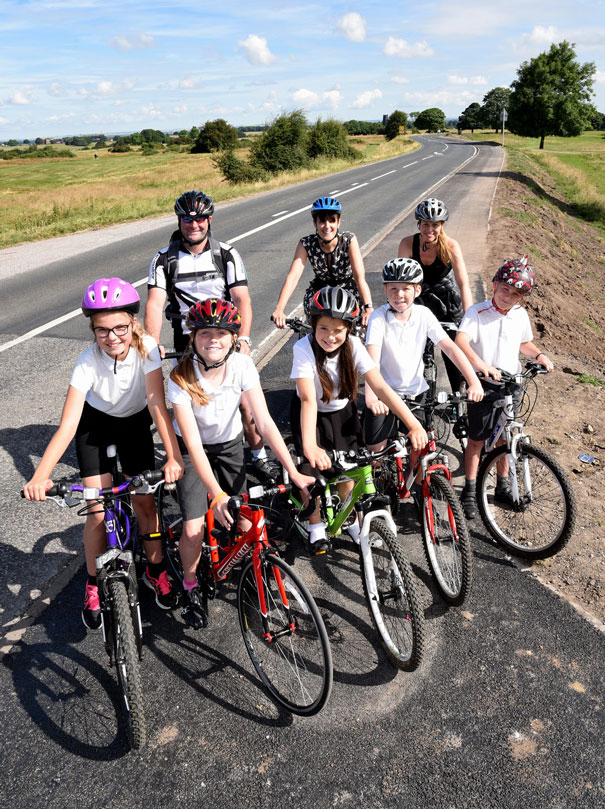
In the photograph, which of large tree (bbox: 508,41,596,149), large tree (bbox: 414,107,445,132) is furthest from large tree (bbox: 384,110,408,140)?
large tree (bbox: 508,41,596,149)

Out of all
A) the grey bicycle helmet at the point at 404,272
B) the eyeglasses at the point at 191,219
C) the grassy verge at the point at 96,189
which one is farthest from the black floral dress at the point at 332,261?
the grassy verge at the point at 96,189

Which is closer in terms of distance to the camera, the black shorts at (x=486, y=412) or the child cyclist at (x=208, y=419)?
the child cyclist at (x=208, y=419)

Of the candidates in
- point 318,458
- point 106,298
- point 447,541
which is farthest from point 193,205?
point 447,541

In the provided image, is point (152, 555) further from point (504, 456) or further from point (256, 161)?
point (256, 161)

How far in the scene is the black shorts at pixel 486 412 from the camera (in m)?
4.84

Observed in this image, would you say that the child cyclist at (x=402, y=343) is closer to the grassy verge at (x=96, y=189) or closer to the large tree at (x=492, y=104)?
the grassy verge at (x=96, y=189)

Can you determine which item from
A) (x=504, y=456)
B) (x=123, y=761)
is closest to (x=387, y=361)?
(x=504, y=456)

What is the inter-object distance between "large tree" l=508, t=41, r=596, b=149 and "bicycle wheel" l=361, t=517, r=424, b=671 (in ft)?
222

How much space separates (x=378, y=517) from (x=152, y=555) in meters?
1.62

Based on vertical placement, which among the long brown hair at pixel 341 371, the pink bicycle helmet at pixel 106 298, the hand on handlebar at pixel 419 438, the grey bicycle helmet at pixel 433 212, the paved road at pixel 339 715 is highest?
the grey bicycle helmet at pixel 433 212

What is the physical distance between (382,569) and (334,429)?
1.11 metres

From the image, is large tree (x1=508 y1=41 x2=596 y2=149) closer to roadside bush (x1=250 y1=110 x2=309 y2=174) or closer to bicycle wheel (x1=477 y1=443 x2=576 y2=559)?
roadside bush (x1=250 y1=110 x2=309 y2=174)

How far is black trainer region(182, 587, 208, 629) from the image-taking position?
12.7 ft

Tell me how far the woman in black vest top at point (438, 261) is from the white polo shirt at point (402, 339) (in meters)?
1.07
